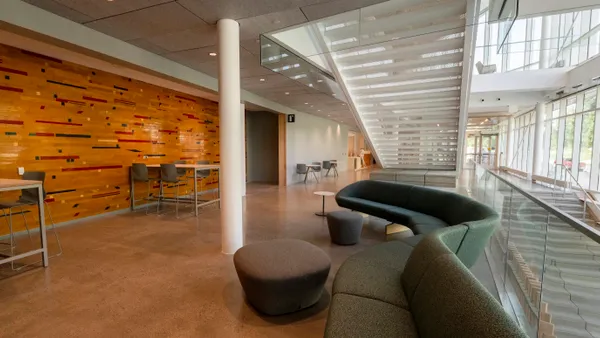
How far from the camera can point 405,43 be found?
468 centimetres

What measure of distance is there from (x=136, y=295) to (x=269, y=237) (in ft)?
6.61

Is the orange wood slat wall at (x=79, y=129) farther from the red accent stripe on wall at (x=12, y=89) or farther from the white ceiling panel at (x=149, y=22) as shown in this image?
the white ceiling panel at (x=149, y=22)

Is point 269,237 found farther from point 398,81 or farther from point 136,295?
point 398,81

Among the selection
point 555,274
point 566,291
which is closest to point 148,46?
point 555,274

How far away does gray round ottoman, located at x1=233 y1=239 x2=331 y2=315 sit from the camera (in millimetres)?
2195

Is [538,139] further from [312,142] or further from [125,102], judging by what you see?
[125,102]

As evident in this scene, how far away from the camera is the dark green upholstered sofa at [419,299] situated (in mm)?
1030

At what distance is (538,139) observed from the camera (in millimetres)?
11195

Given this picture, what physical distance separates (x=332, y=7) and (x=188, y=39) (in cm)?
217

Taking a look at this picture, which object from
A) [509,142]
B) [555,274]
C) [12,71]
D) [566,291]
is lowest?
[566,291]

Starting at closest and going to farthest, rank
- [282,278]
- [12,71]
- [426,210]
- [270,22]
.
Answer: [282,278] → [270,22] → [426,210] → [12,71]

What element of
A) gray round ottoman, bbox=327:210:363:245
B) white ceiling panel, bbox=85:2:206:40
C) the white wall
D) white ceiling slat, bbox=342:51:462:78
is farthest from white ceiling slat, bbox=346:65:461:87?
the white wall

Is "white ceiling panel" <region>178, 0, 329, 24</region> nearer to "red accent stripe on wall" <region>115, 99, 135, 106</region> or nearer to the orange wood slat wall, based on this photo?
the orange wood slat wall

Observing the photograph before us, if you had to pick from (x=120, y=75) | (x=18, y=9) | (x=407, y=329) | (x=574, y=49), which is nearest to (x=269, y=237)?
(x=407, y=329)
